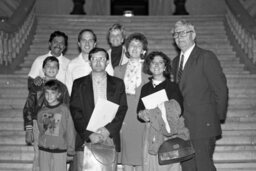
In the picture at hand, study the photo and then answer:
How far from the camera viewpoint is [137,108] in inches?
186

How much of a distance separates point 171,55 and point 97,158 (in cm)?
553

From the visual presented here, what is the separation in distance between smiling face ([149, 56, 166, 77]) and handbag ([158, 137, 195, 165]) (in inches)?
28.4

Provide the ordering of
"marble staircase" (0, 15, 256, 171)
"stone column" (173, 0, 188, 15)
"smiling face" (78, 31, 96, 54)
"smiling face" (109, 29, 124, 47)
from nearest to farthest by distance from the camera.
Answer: "smiling face" (78, 31, 96, 54) → "smiling face" (109, 29, 124, 47) → "marble staircase" (0, 15, 256, 171) → "stone column" (173, 0, 188, 15)

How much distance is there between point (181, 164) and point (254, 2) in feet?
33.1

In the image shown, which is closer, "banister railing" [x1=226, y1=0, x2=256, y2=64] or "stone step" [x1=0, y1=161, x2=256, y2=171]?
"stone step" [x1=0, y1=161, x2=256, y2=171]

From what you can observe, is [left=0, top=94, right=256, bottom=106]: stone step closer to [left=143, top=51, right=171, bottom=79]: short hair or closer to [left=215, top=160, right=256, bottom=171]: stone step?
[left=215, top=160, right=256, bottom=171]: stone step

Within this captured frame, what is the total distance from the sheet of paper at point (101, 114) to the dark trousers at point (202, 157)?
91cm

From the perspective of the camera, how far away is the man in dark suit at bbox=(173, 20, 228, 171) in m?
4.55

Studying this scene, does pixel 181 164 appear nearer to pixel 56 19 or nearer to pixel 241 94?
pixel 241 94

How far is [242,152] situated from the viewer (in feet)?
21.5

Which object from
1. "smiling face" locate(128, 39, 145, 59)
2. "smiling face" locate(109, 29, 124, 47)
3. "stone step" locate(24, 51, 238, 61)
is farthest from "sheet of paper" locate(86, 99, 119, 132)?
"stone step" locate(24, 51, 238, 61)

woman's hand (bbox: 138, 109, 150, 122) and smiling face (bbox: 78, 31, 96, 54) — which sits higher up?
smiling face (bbox: 78, 31, 96, 54)

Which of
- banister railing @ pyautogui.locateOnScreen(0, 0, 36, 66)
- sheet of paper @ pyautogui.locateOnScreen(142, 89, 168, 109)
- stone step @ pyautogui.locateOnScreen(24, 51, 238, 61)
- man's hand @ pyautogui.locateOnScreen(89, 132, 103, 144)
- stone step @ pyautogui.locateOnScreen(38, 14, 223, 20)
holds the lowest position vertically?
man's hand @ pyautogui.locateOnScreen(89, 132, 103, 144)

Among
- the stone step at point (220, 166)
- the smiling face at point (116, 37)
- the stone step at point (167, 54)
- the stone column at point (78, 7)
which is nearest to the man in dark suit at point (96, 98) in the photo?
the smiling face at point (116, 37)
